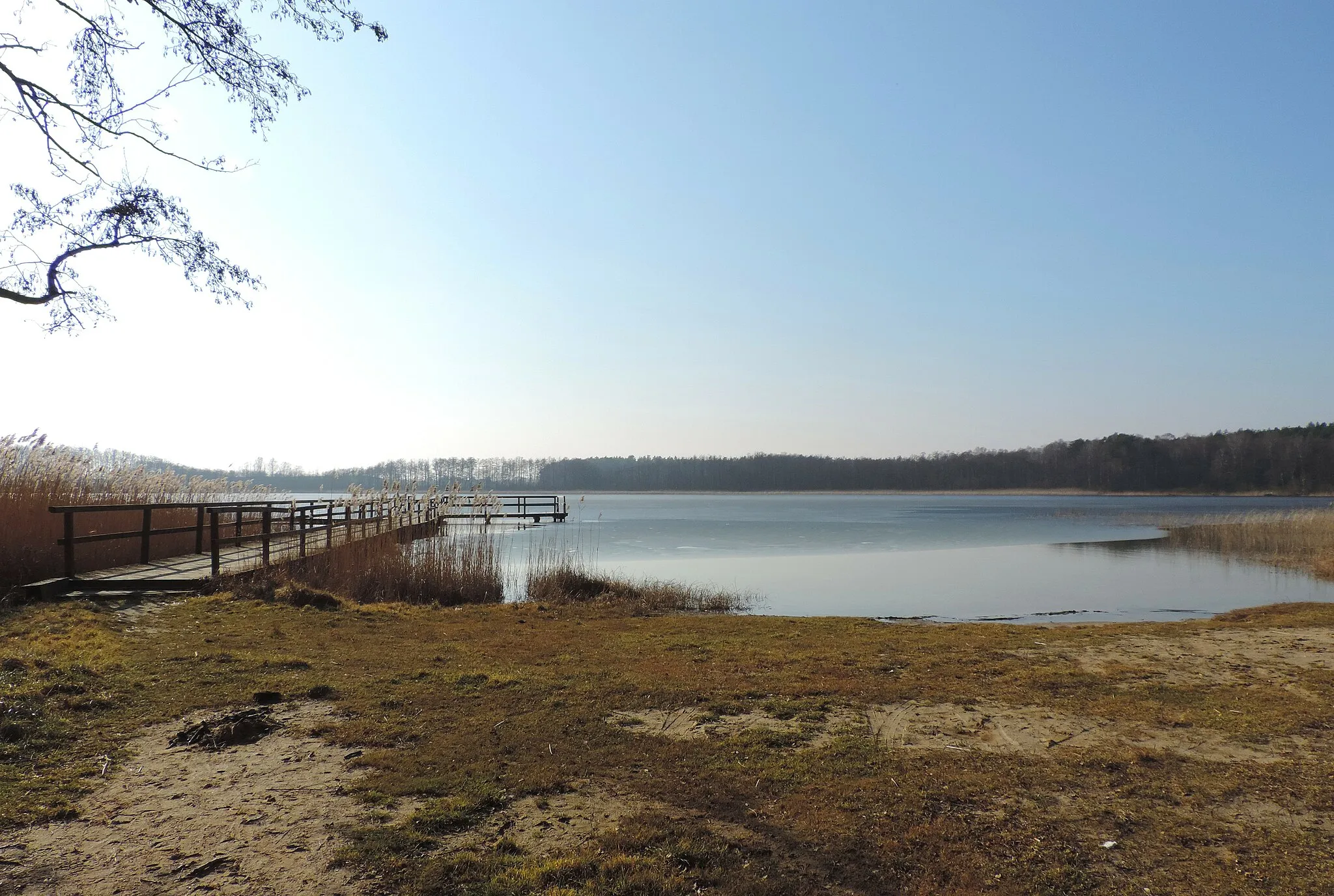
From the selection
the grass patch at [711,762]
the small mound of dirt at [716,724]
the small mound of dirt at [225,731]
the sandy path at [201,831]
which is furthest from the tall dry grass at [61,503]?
the small mound of dirt at [716,724]

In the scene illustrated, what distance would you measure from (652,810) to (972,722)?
2.83 meters

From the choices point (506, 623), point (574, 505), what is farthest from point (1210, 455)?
point (506, 623)

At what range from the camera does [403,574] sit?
1428cm

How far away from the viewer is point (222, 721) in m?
5.19

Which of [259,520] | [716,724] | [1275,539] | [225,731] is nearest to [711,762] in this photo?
[716,724]

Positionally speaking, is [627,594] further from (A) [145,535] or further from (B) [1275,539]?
(B) [1275,539]

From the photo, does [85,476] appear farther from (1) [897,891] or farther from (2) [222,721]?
(1) [897,891]

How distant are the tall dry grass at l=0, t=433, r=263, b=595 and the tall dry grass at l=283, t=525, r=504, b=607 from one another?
2.76 metres

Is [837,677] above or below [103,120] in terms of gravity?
below

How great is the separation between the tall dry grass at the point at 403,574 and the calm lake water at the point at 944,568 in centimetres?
499

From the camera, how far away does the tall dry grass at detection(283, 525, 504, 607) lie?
13.4 metres

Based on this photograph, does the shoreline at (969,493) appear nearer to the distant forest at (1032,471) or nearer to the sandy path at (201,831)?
the distant forest at (1032,471)

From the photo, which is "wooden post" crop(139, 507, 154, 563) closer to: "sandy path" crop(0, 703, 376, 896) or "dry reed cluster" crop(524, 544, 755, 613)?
"dry reed cluster" crop(524, 544, 755, 613)

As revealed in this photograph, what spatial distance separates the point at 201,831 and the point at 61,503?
1168cm
